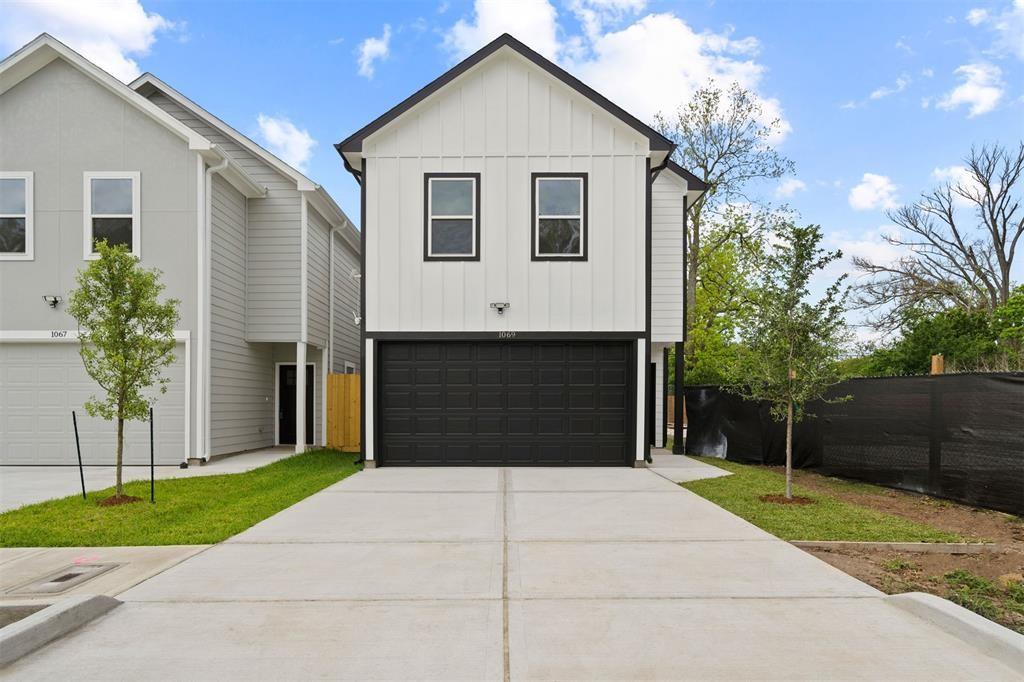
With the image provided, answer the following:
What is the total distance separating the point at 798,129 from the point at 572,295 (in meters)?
16.9

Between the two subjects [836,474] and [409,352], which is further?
[409,352]

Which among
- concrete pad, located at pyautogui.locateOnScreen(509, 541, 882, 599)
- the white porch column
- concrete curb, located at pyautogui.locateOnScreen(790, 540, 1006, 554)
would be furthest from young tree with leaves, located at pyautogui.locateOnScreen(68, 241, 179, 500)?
concrete curb, located at pyautogui.locateOnScreen(790, 540, 1006, 554)

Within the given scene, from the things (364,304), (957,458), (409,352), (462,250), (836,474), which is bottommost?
(836,474)

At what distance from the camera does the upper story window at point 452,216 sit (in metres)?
12.2

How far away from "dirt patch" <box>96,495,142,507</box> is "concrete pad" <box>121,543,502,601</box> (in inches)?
124

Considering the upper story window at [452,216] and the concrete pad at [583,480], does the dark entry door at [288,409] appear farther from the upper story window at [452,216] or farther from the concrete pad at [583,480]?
the concrete pad at [583,480]

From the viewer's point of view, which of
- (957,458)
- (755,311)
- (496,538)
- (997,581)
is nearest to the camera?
(997,581)

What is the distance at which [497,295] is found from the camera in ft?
39.8

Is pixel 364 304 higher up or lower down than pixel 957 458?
Result: higher up

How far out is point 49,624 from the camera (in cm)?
402

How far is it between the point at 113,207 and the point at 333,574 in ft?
34.2

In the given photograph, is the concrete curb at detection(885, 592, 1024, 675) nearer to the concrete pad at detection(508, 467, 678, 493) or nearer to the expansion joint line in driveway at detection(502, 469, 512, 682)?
the expansion joint line in driveway at detection(502, 469, 512, 682)

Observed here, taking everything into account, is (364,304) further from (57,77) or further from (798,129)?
(798,129)

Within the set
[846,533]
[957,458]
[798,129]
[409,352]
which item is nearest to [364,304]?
[409,352]
